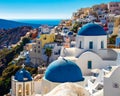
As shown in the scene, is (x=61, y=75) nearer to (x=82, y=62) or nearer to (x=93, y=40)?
(x=82, y=62)

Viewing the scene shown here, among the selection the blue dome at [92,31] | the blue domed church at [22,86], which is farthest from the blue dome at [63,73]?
the blue dome at [92,31]

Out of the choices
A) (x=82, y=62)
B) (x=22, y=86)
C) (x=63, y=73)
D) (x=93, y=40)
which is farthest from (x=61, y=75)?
(x=93, y=40)

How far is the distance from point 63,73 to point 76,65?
4.08 feet

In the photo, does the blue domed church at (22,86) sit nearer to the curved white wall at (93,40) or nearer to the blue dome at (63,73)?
the blue dome at (63,73)

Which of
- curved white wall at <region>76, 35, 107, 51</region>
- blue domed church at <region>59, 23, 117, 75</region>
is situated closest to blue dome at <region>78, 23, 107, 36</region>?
blue domed church at <region>59, 23, 117, 75</region>

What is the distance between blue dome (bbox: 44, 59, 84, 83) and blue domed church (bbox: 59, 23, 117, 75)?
224 inches

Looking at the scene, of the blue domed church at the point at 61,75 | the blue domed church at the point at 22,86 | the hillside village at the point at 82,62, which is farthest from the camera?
the blue domed church at the point at 22,86

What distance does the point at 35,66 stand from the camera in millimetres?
43188

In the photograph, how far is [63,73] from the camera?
18.9 meters

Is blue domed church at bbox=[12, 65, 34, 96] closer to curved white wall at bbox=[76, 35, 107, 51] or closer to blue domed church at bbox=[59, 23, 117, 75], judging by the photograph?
blue domed church at bbox=[59, 23, 117, 75]

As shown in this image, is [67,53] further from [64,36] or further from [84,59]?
[64,36]

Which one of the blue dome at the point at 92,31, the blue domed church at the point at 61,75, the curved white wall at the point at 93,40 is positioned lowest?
the blue domed church at the point at 61,75

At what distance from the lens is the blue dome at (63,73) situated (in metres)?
18.7

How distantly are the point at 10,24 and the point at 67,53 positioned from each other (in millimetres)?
136677
